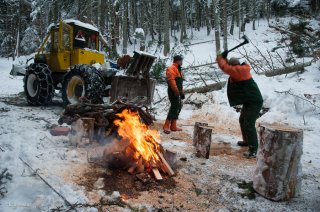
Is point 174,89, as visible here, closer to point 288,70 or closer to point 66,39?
point 66,39

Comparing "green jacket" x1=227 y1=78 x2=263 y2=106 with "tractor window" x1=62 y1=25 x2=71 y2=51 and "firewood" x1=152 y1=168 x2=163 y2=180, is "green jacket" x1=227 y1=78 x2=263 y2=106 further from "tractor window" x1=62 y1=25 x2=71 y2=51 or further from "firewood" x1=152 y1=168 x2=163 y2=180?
"tractor window" x1=62 y1=25 x2=71 y2=51

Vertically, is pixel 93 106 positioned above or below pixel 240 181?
above

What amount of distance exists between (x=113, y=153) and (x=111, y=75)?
15.9 feet

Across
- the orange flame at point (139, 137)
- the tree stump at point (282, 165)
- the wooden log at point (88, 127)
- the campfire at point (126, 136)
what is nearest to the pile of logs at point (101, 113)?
the campfire at point (126, 136)

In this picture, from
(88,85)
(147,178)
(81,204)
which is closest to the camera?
(81,204)

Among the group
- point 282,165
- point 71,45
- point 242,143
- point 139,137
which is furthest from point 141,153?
point 71,45

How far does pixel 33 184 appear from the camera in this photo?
3.83 metres

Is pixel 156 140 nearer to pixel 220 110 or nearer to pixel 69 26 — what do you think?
pixel 220 110

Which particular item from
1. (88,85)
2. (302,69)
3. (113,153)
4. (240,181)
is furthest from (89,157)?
(302,69)

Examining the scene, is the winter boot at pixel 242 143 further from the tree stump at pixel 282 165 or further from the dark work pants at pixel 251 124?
the tree stump at pixel 282 165

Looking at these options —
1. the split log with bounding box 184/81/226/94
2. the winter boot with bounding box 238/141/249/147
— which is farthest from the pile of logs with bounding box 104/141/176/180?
the split log with bounding box 184/81/226/94

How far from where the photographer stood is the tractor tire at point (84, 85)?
27.7 feet

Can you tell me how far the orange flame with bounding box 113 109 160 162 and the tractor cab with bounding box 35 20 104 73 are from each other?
5034mm

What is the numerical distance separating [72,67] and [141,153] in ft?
18.6
